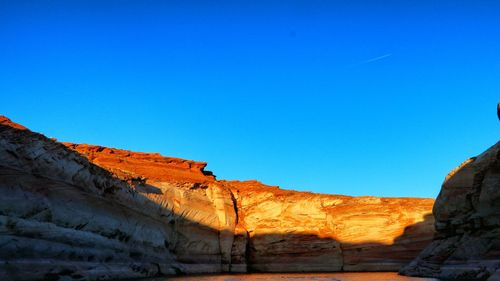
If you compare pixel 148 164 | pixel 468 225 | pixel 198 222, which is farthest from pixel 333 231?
pixel 148 164

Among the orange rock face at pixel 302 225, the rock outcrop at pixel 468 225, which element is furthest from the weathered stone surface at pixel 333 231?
the rock outcrop at pixel 468 225

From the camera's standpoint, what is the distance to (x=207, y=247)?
1150 inches

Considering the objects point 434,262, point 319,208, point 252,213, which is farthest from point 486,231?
point 252,213

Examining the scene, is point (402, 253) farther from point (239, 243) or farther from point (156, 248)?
point (156, 248)

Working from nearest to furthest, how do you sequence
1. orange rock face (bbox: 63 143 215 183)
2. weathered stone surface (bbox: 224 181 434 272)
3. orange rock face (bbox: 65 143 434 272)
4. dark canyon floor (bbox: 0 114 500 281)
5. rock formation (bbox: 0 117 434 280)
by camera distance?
rock formation (bbox: 0 117 434 280)
dark canyon floor (bbox: 0 114 500 281)
orange rock face (bbox: 65 143 434 272)
orange rock face (bbox: 63 143 215 183)
weathered stone surface (bbox: 224 181 434 272)

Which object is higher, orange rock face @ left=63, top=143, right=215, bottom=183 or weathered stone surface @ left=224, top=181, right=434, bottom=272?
orange rock face @ left=63, top=143, right=215, bottom=183

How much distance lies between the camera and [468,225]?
1978 centimetres

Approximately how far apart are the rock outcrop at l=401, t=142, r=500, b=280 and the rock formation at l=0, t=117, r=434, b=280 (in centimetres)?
973

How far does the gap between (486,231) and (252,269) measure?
18272 mm

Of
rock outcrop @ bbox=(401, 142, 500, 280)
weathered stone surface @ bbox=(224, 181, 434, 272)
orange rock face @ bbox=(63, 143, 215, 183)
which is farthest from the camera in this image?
weathered stone surface @ bbox=(224, 181, 434, 272)

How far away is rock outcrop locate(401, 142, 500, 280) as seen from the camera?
17.3 meters

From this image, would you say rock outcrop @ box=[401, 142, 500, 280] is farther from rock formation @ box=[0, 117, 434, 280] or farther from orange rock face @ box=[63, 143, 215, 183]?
orange rock face @ box=[63, 143, 215, 183]

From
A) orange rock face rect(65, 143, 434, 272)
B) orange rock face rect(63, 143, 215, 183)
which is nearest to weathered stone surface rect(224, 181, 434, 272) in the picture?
orange rock face rect(65, 143, 434, 272)

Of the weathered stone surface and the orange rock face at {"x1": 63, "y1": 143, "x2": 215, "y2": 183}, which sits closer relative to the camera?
the orange rock face at {"x1": 63, "y1": 143, "x2": 215, "y2": 183}
